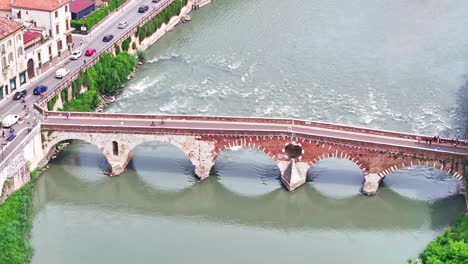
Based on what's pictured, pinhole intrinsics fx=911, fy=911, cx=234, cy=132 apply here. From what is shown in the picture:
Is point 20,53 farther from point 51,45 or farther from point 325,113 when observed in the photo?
point 325,113

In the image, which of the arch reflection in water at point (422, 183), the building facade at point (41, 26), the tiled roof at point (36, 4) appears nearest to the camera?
the arch reflection in water at point (422, 183)

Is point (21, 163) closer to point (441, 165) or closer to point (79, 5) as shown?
point (441, 165)

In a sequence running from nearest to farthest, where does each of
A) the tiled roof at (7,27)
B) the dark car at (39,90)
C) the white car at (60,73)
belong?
the tiled roof at (7,27), the dark car at (39,90), the white car at (60,73)

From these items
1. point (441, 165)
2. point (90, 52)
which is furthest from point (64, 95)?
point (441, 165)

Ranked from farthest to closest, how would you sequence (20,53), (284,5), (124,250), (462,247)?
(284,5)
(20,53)
(124,250)
(462,247)

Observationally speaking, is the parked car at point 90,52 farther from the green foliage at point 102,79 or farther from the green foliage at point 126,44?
the green foliage at point 126,44

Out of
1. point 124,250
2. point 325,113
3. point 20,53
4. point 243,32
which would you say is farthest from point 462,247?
point 243,32

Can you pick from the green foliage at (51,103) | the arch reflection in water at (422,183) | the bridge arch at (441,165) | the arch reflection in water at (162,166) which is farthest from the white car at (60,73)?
the bridge arch at (441,165)
